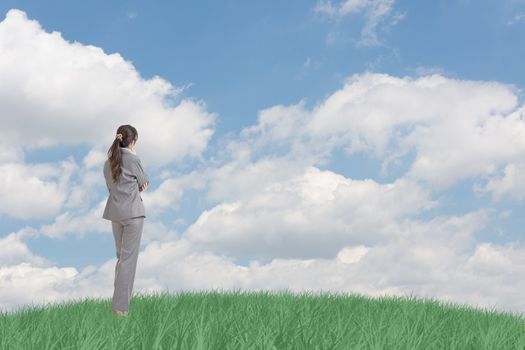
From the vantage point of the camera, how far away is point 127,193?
8312 millimetres

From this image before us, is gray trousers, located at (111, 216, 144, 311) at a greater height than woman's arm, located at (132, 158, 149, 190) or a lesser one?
lesser

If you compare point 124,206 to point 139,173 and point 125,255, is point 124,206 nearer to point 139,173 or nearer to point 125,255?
point 139,173

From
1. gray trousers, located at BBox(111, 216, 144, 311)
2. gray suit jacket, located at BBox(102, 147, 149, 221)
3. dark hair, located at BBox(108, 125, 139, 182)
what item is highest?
dark hair, located at BBox(108, 125, 139, 182)

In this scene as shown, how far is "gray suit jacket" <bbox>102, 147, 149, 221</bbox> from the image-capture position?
27.2 ft

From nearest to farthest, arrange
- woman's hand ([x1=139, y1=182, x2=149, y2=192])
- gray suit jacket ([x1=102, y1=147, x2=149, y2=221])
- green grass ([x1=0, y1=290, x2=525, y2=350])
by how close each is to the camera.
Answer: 1. green grass ([x1=0, y1=290, x2=525, y2=350])
2. gray suit jacket ([x1=102, y1=147, x2=149, y2=221])
3. woman's hand ([x1=139, y1=182, x2=149, y2=192])

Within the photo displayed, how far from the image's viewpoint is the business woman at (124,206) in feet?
27.3

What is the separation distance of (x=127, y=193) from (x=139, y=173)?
0.30 metres

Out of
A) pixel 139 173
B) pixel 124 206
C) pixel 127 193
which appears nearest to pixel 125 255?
pixel 124 206

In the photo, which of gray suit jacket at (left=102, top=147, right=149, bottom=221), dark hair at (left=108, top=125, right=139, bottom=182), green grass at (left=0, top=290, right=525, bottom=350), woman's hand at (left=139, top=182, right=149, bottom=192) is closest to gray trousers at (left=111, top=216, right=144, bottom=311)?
gray suit jacket at (left=102, top=147, right=149, bottom=221)

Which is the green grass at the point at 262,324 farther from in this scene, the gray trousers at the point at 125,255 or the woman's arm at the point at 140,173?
the woman's arm at the point at 140,173

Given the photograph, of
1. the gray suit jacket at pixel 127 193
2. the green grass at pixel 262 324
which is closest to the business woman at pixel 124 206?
the gray suit jacket at pixel 127 193

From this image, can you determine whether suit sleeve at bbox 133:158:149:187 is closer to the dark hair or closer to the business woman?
the business woman

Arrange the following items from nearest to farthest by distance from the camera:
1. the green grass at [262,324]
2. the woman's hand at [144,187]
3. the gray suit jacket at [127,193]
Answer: the green grass at [262,324], the gray suit jacket at [127,193], the woman's hand at [144,187]

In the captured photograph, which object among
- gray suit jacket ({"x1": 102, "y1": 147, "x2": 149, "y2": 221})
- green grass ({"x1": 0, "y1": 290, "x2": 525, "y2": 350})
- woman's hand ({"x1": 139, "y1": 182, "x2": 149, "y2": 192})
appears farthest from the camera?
woman's hand ({"x1": 139, "y1": 182, "x2": 149, "y2": 192})
